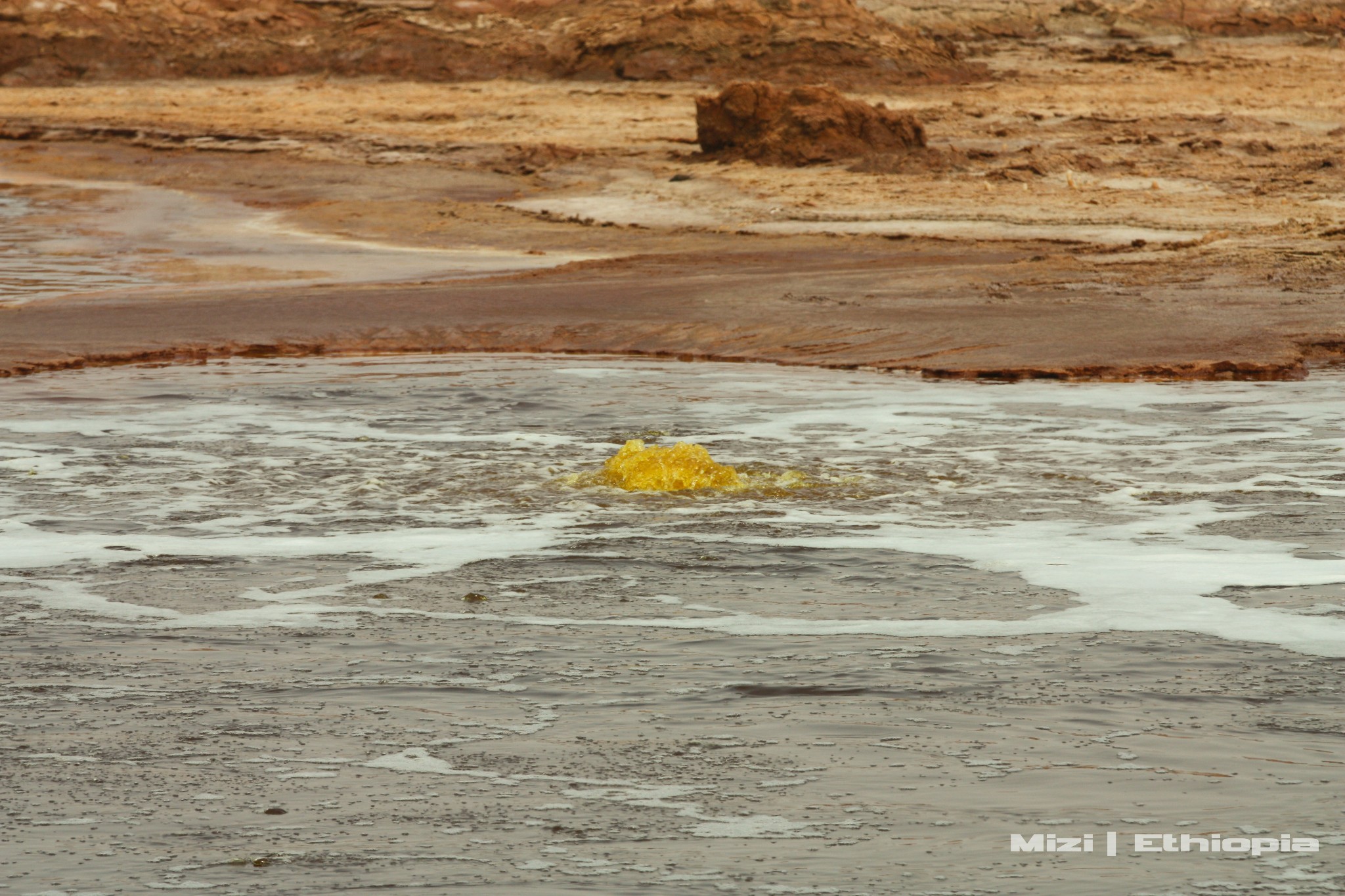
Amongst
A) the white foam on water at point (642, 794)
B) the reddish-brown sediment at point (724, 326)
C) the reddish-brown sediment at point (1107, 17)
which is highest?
the reddish-brown sediment at point (1107, 17)

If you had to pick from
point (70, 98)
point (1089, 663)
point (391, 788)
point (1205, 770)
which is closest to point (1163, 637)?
point (1089, 663)

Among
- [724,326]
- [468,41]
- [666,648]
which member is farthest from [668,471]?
[468,41]

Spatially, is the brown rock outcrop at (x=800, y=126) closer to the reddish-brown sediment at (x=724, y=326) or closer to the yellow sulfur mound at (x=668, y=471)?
the reddish-brown sediment at (x=724, y=326)

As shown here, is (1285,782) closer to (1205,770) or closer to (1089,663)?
(1205,770)

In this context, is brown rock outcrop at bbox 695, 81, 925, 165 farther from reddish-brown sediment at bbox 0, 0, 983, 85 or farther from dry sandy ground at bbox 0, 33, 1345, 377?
reddish-brown sediment at bbox 0, 0, 983, 85

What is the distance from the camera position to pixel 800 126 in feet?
56.6

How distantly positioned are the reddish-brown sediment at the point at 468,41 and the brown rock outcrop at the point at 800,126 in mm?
8559

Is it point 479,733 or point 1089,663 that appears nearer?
point 479,733

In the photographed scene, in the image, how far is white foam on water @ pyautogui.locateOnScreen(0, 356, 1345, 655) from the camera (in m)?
4.28

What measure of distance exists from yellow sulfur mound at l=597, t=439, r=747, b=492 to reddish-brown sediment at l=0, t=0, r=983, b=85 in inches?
829

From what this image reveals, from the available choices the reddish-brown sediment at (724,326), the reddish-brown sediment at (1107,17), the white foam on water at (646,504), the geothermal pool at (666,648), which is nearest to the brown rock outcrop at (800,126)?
the reddish-brown sediment at (724,326)

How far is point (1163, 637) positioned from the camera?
3871mm

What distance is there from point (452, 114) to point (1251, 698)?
20.6 m

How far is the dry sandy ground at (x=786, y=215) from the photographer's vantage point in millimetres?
9008
